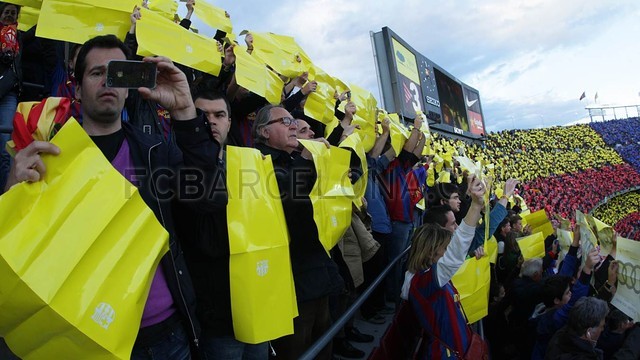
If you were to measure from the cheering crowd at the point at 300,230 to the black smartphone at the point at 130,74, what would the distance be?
0.12m

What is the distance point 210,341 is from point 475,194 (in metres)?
1.64

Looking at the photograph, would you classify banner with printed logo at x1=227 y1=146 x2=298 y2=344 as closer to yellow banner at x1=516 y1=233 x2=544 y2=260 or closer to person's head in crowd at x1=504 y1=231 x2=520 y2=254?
yellow banner at x1=516 y1=233 x2=544 y2=260

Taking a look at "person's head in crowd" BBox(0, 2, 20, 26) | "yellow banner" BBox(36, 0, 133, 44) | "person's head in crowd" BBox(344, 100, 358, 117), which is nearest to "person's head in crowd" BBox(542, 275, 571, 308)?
"person's head in crowd" BBox(344, 100, 358, 117)

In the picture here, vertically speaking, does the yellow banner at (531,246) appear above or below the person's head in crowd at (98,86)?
below

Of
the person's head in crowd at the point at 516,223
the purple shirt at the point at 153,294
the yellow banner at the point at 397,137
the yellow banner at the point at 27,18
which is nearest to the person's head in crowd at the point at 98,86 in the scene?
the purple shirt at the point at 153,294

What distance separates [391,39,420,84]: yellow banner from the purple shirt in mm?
15749

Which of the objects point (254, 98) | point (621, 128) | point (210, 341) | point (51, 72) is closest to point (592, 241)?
point (254, 98)

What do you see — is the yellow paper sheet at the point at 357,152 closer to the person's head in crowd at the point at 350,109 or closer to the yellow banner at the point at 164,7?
the person's head in crowd at the point at 350,109

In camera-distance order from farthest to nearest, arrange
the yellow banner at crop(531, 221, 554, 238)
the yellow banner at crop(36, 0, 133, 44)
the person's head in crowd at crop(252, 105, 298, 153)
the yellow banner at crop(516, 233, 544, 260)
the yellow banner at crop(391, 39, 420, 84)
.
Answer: the yellow banner at crop(391, 39, 420, 84) → the yellow banner at crop(531, 221, 554, 238) → the yellow banner at crop(516, 233, 544, 260) → the person's head in crowd at crop(252, 105, 298, 153) → the yellow banner at crop(36, 0, 133, 44)

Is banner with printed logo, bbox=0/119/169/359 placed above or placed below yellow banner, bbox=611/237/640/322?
above

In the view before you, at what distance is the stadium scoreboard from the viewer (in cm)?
1565

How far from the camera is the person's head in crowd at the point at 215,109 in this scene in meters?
2.05

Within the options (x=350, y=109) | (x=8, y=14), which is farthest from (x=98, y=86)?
(x=350, y=109)

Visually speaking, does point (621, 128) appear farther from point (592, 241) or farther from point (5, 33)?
point (5, 33)
